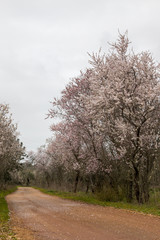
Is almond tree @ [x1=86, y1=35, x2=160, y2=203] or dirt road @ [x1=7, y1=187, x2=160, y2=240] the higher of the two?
almond tree @ [x1=86, y1=35, x2=160, y2=203]

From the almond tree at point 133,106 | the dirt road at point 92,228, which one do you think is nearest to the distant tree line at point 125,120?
the almond tree at point 133,106

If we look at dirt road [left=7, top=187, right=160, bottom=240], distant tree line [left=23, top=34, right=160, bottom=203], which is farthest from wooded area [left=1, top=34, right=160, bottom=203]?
dirt road [left=7, top=187, right=160, bottom=240]

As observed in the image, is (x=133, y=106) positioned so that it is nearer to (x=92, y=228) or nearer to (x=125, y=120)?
(x=125, y=120)

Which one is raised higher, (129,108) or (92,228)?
(129,108)

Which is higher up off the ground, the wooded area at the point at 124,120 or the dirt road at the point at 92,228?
the wooded area at the point at 124,120

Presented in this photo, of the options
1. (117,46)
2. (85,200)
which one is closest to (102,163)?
(85,200)

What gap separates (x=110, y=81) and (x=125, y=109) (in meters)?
2.23

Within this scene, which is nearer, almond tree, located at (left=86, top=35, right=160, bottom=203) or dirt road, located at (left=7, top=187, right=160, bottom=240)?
dirt road, located at (left=7, top=187, right=160, bottom=240)

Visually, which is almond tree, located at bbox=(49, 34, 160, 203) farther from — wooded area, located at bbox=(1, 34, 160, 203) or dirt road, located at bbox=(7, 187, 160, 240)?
dirt road, located at bbox=(7, 187, 160, 240)

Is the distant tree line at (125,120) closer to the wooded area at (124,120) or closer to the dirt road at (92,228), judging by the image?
the wooded area at (124,120)

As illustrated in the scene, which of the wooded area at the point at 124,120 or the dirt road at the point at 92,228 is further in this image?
the wooded area at the point at 124,120

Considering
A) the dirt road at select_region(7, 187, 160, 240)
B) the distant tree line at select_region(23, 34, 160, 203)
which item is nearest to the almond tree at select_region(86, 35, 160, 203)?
the distant tree line at select_region(23, 34, 160, 203)

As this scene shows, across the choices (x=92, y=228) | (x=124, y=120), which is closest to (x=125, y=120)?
(x=124, y=120)

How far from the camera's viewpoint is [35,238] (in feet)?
26.3
